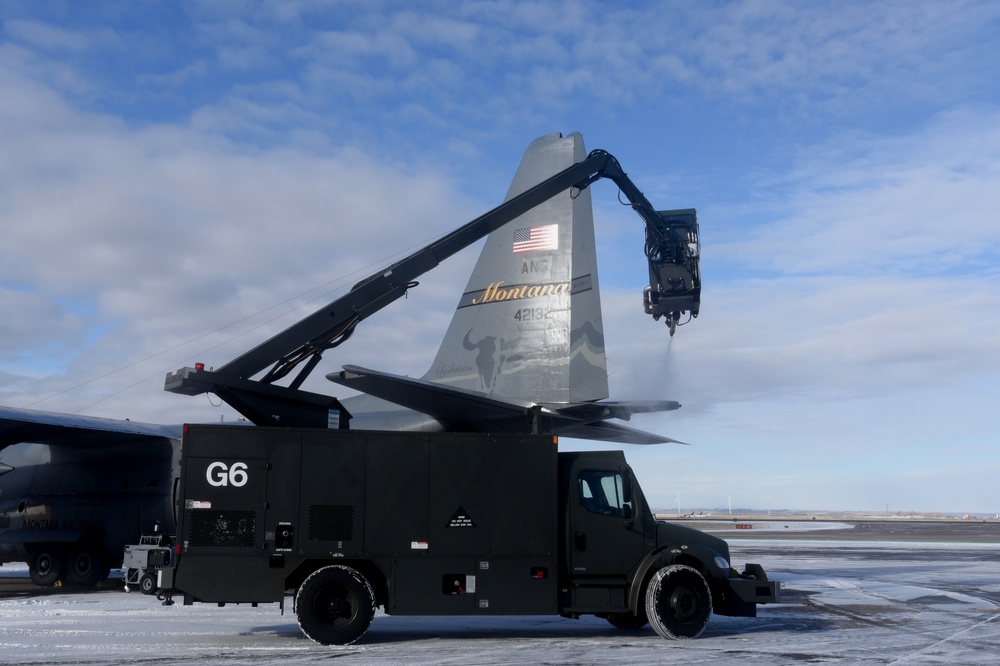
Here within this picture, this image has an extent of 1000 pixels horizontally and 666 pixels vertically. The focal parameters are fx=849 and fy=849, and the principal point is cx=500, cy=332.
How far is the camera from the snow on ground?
38.0ft

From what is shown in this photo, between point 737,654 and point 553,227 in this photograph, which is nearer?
point 737,654

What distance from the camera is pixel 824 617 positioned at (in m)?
16.2

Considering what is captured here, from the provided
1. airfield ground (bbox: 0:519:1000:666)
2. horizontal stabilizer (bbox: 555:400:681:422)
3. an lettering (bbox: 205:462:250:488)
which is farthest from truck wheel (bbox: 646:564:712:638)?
an lettering (bbox: 205:462:250:488)

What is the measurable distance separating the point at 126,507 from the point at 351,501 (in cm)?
1303

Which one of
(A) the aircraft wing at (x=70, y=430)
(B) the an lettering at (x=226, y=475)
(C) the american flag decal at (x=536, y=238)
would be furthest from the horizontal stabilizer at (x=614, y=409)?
(A) the aircraft wing at (x=70, y=430)

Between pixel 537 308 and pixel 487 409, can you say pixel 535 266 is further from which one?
pixel 487 409

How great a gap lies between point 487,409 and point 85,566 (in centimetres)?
1458

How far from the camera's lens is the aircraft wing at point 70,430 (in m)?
20.8

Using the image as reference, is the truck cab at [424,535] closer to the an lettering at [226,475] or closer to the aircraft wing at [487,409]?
the an lettering at [226,475]

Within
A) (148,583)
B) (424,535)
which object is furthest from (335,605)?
(148,583)

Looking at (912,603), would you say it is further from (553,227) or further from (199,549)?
(199,549)

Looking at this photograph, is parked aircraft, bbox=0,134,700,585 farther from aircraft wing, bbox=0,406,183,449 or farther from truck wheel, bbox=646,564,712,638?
truck wheel, bbox=646,564,712,638

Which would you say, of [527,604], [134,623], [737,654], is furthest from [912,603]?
[134,623]

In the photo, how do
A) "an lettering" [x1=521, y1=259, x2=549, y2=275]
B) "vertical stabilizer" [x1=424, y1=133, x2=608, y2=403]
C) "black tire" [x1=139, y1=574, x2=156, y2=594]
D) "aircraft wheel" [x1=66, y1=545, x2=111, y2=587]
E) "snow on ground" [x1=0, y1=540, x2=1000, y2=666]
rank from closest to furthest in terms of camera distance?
"snow on ground" [x1=0, y1=540, x2=1000, y2=666] → "black tire" [x1=139, y1=574, x2=156, y2=594] → "vertical stabilizer" [x1=424, y1=133, x2=608, y2=403] → "an lettering" [x1=521, y1=259, x2=549, y2=275] → "aircraft wheel" [x1=66, y1=545, x2=111, y2=587]
